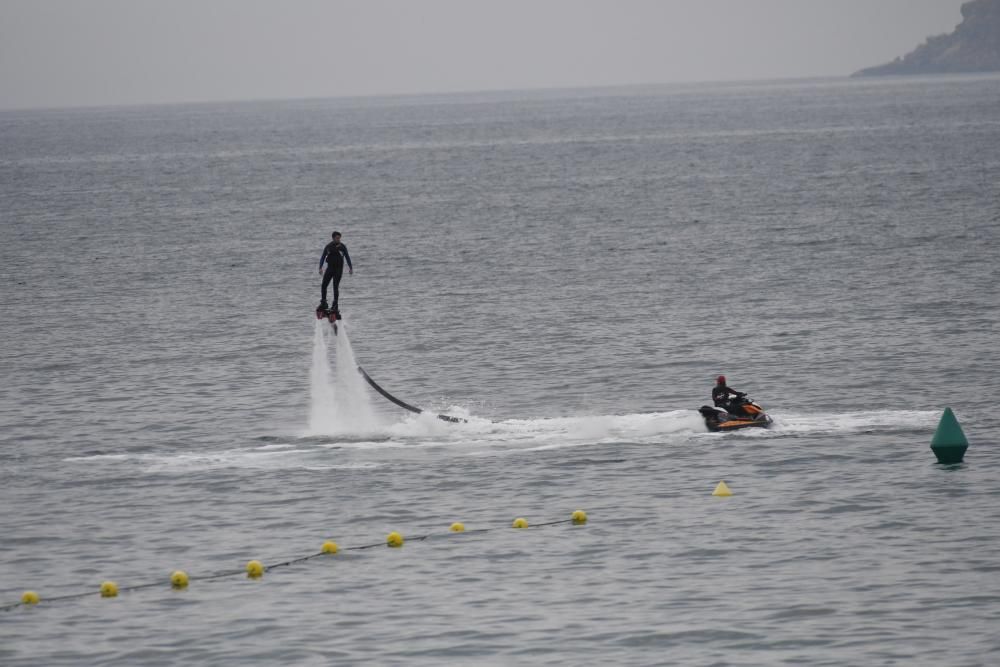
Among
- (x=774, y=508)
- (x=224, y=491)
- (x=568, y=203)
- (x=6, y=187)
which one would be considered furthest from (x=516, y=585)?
(x=6, y=187)

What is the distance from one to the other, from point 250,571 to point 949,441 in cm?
1792

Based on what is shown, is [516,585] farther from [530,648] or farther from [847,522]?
[847,522]

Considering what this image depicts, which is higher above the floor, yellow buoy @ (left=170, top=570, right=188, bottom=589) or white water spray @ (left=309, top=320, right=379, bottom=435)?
white water spray @ (left=309, top=320, right=379, bottom=435)

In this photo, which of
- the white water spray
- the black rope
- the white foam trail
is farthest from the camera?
the white foam trail

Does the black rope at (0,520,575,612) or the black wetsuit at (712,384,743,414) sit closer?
the black rope at (0,520,575,612)

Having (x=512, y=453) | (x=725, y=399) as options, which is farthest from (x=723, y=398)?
(x=512, y=453)

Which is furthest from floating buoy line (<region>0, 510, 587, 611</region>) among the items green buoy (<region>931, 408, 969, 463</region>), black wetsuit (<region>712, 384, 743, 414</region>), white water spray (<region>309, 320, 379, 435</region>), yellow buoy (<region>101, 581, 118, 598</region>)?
white water spray (<region>309, 320, 379, 435</region>)

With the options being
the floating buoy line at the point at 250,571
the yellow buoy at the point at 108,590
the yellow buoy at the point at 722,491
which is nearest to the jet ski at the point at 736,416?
the yellow buoy at the point at 722,491

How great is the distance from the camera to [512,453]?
41469mm

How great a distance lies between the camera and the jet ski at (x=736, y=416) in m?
42.5

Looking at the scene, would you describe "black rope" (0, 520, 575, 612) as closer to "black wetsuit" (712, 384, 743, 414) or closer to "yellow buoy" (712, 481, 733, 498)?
"yellow buoy" (712, 481, 733, 498)

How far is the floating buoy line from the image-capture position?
30.8m

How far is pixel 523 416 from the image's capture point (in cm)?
4591

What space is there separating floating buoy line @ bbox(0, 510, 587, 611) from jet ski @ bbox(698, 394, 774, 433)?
8.67 meters
